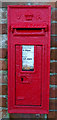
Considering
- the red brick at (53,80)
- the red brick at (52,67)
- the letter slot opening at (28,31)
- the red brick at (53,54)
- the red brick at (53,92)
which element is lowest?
the red brick at (53,92)

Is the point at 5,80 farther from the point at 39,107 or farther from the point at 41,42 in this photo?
the point at 41,42

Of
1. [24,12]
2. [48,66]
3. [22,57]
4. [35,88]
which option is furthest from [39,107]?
[24,12]

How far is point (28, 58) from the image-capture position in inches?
73.1

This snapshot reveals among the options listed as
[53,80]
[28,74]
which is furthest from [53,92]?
[28,74]

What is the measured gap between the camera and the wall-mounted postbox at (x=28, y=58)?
5.93 feet

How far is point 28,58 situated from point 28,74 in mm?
217

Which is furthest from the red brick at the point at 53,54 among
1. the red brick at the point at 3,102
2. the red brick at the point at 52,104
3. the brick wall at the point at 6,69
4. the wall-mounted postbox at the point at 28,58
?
the red brick at the point at 3,102

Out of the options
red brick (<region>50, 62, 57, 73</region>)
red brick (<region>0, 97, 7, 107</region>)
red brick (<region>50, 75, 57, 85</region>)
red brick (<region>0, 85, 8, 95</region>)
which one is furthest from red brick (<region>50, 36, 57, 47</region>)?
red brick (<region>0, 97, 7, 107</region>)

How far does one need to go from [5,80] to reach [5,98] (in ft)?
0.89

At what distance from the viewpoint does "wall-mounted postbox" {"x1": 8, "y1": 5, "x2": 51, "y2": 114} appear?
1.81m

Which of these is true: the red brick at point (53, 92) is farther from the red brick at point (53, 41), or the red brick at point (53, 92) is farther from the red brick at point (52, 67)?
the red brick at point (53, 41)

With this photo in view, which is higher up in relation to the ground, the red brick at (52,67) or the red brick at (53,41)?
the red brick at (53,41)

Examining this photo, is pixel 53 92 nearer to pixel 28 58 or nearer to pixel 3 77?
pixel 28 58

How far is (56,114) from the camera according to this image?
2.04m
